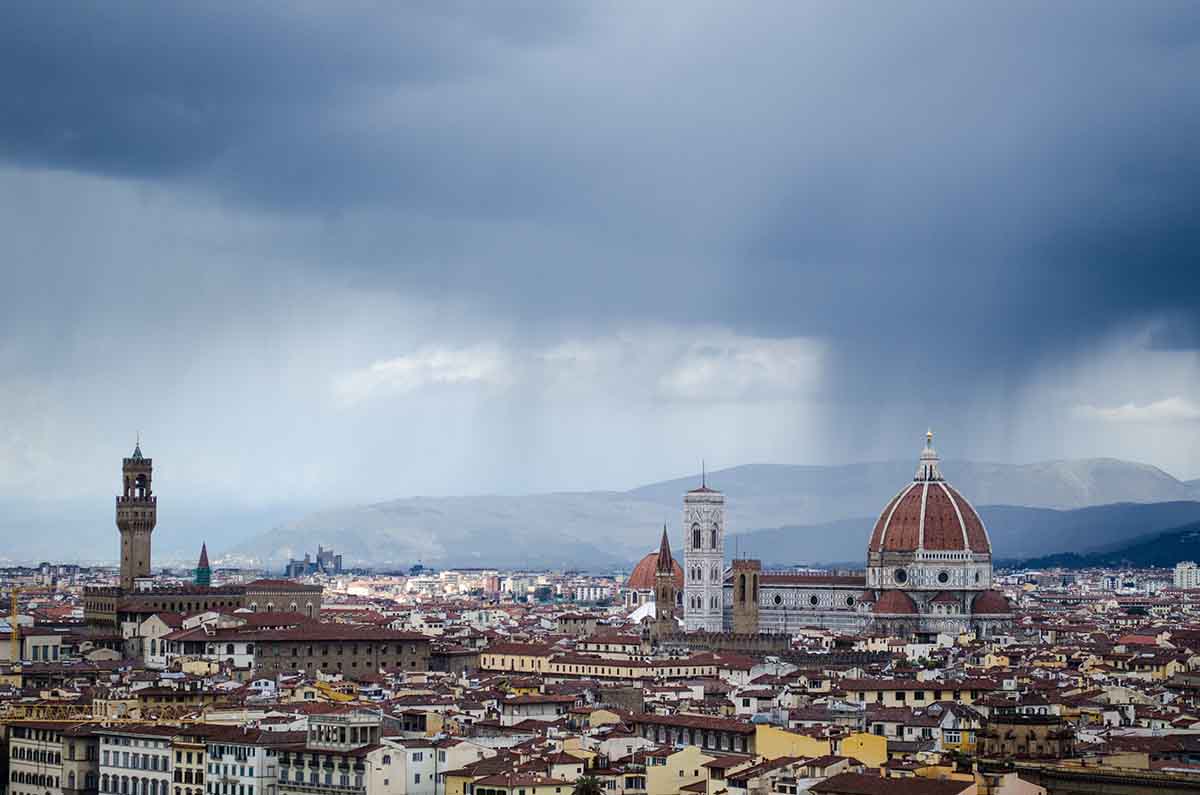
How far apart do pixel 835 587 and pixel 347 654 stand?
51.3m

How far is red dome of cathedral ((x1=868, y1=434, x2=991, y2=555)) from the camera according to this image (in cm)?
15438

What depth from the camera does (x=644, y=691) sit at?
90.5m

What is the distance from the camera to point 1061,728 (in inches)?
2650

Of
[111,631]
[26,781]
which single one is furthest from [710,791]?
[111,631]

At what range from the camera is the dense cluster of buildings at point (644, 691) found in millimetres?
66125

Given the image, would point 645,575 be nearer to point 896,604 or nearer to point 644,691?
point 896,604

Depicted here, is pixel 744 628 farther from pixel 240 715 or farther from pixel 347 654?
pixel 240 715

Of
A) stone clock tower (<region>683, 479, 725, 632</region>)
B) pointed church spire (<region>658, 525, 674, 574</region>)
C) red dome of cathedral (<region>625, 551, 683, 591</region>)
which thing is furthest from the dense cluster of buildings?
red dome of cathedral (<region>625, 551, 683, 591</region>)

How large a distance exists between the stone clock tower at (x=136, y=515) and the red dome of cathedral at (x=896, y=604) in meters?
42.6

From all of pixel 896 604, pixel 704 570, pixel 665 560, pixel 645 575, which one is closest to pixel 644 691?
pixel 896 604

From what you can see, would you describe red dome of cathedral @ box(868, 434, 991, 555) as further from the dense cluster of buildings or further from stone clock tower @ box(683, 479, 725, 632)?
stone clock tower @ box(683, 479, 725, 632)

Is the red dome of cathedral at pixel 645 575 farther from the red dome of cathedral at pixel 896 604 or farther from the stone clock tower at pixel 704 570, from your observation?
the red dome of cathedral at pixel 896 604

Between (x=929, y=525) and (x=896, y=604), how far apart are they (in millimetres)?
7050

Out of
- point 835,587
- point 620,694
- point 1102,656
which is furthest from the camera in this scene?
point 835,587
